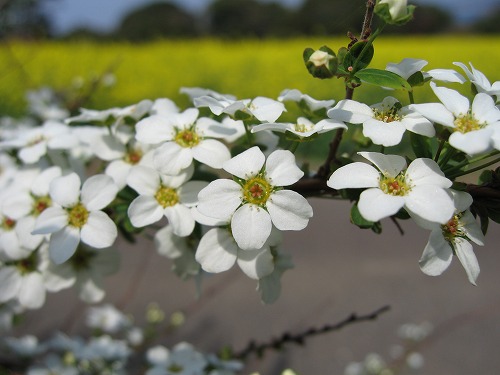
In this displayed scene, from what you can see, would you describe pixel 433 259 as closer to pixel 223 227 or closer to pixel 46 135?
pixel 223 227

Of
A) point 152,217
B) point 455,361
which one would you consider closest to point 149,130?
point 152,217

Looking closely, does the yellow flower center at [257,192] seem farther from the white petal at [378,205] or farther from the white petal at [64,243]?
the white petal at [64,243]

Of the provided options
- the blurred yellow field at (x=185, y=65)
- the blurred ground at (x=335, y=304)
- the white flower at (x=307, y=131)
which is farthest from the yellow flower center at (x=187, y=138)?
the blurred yellow field at (x=185, y=65)

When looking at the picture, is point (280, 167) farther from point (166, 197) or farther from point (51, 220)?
point (51, 220)

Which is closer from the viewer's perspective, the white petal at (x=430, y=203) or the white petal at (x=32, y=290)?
the white petal at (x=430, y=203)

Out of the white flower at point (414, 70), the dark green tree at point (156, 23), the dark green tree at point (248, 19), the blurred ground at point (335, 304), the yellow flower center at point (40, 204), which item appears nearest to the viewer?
the white flower at point (414, 70)

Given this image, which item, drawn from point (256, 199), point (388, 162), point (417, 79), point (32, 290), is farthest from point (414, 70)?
point (32, 290)
